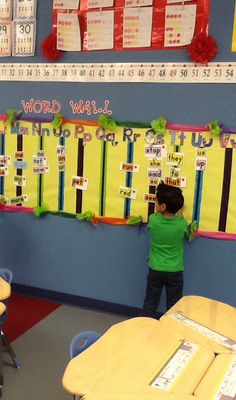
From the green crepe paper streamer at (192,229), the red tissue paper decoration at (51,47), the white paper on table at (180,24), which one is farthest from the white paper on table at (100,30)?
the green crepe paper streamer at (192,229)

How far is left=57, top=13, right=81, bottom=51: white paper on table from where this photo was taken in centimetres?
355

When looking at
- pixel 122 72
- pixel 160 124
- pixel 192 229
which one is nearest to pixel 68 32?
pixel 122 72

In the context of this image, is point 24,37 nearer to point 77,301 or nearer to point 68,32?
point 68,32

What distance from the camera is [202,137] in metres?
3.30

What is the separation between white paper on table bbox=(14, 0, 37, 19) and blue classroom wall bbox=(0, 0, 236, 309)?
6 centimetres

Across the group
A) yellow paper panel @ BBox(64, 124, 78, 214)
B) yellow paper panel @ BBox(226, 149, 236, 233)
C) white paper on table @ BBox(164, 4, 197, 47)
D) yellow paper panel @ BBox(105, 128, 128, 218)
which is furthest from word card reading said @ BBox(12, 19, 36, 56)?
yellow paper panel @ BBox(226, 149, 236, 233)

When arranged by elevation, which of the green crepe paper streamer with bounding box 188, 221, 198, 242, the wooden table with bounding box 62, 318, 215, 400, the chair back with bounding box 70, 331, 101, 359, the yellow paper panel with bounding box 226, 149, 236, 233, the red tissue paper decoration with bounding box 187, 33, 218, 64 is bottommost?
the chair back with bounding box 70, 331, 101, 359

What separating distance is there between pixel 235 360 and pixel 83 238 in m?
2.11

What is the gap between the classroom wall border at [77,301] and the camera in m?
3.73

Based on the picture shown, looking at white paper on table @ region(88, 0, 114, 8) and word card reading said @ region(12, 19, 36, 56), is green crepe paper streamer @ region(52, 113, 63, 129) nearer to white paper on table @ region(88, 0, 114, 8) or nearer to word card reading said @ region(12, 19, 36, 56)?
word card reading said @ region(12, 19, 36, 56)

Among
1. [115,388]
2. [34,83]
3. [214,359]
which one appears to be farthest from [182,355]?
[34,83]

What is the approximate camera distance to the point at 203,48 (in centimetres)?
314

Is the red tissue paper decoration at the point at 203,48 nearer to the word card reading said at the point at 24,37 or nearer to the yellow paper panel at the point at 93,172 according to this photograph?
the yellow paper panel at the point at 93,172

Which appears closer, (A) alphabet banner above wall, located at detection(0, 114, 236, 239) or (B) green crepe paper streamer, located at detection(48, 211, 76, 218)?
(A) alphabet banner above wall, located at detection(0, 114, 236, 239)
